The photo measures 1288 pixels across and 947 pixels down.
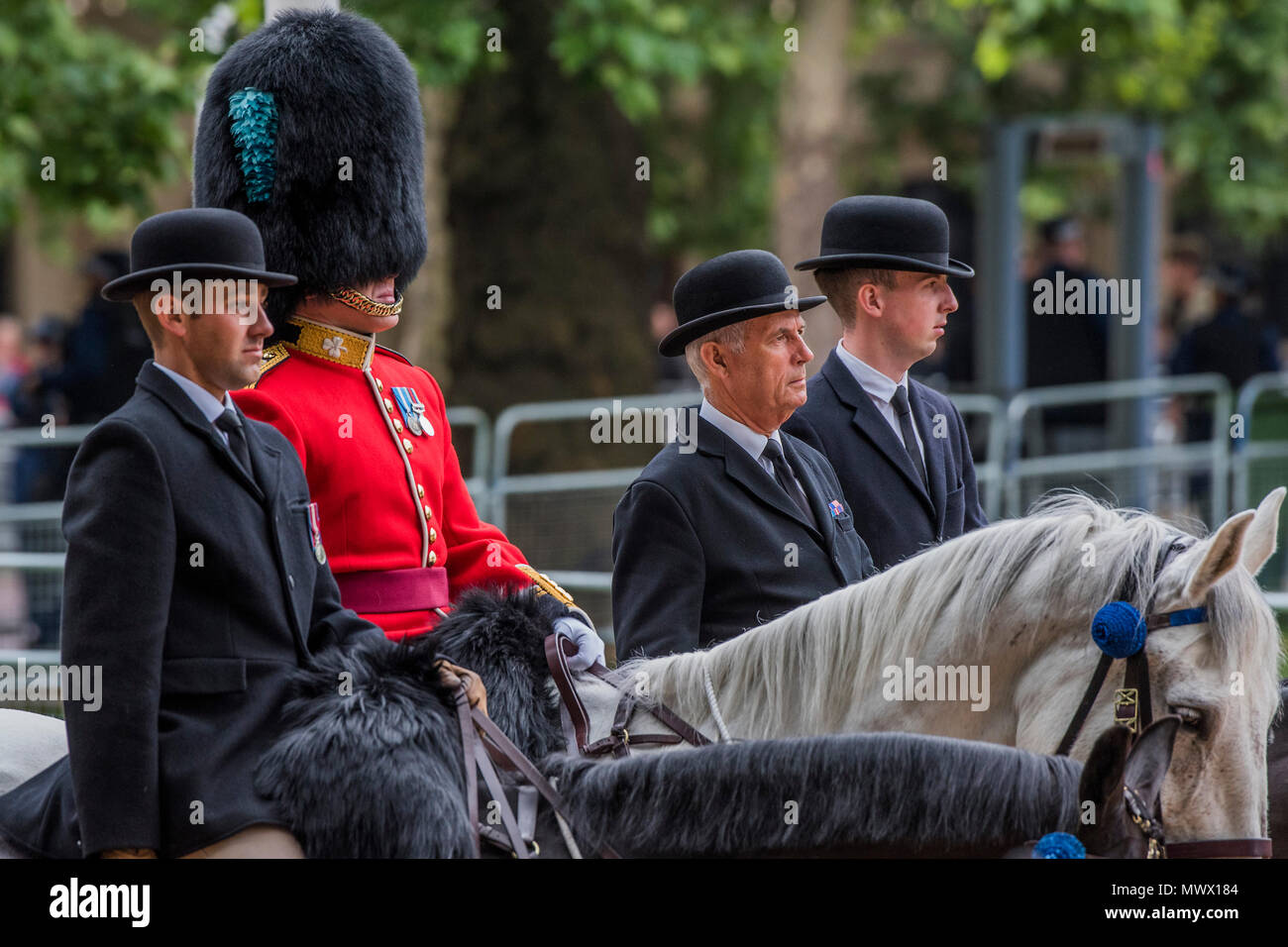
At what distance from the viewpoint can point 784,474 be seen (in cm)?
364

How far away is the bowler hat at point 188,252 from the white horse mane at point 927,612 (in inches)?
41.2

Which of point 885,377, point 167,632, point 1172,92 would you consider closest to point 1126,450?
point 1172,92

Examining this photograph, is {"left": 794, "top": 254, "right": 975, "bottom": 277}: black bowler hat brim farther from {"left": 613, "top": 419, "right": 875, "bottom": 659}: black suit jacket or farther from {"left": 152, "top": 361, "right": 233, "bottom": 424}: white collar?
{"left": 152, "top": 361, "right": 233, "bottom": 424}: white collar

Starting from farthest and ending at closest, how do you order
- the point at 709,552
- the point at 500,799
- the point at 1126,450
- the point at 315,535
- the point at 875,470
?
the point at 1126,450, the point at 875,470, the point at 709,552, the point at 315,535, the point at 500,799

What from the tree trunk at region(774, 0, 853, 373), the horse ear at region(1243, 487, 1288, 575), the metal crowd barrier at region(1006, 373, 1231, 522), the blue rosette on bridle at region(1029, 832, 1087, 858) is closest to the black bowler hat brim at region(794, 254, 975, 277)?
the horse ear at region(1243, 487, 1288, 575)

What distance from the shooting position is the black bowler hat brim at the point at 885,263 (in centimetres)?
412

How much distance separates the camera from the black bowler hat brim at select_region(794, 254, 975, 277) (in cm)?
412

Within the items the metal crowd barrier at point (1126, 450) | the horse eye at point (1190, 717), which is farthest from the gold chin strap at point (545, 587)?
the metal crowd barrier at point (1126, 450)

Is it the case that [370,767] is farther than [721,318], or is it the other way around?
[721,318]

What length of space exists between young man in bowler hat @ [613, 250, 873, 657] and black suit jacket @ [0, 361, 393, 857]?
29.4 inches

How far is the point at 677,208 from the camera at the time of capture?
54.2 feet

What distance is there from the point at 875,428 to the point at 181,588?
75.0 inches

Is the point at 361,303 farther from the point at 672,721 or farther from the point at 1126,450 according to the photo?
the point at 1126,450
